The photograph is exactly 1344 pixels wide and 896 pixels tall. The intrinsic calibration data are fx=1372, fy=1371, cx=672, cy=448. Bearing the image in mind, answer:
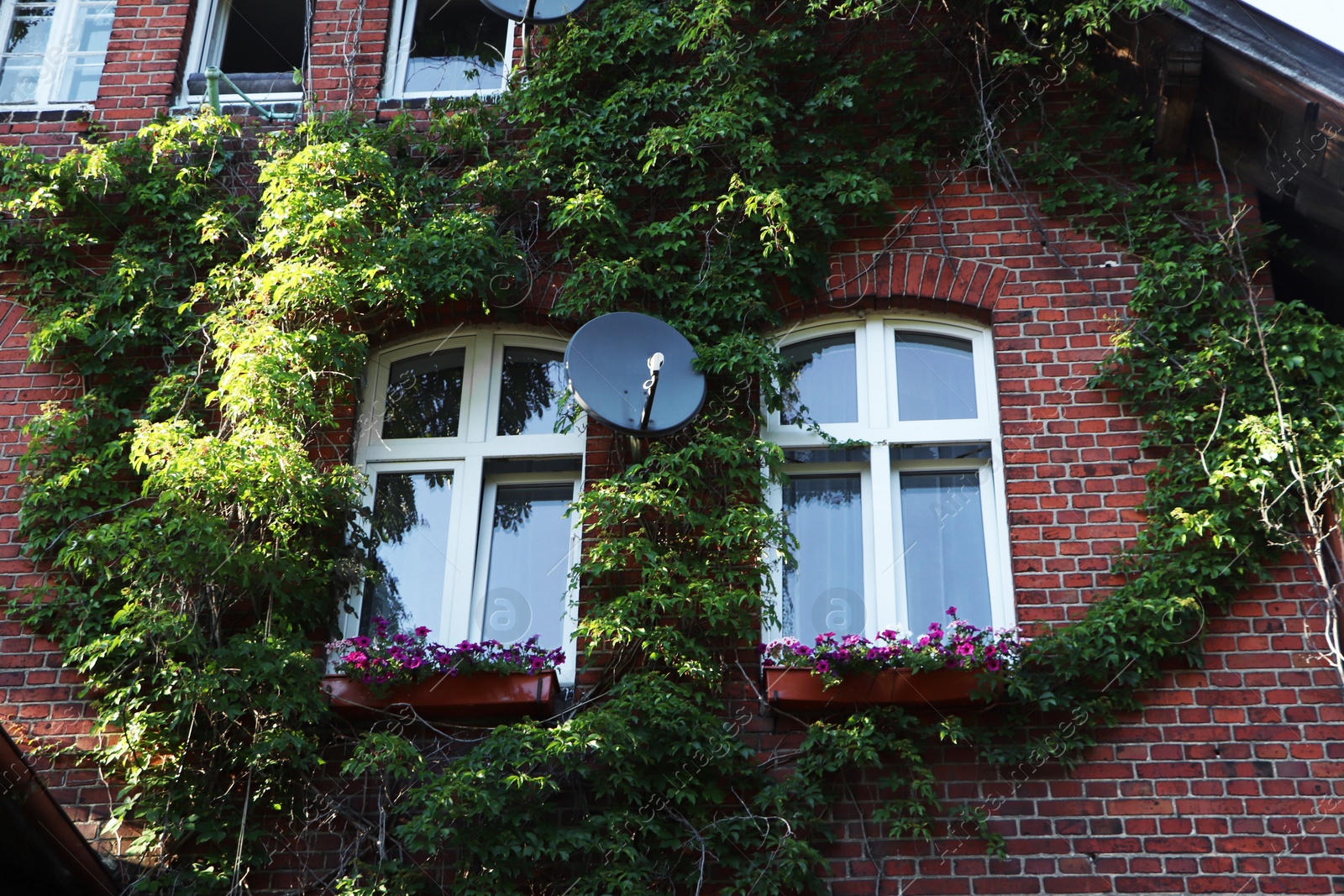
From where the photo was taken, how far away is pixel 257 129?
299 inches

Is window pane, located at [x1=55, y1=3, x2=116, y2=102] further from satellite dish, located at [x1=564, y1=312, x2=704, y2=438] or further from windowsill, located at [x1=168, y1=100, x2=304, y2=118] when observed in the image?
satellite dish, located at [x1=564, y1=312, x2=704, y2=438]

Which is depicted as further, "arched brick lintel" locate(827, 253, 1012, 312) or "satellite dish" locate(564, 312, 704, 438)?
"arched brick lintel" locate(827, 253, 1012, 312)

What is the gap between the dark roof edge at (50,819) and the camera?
5.23 m

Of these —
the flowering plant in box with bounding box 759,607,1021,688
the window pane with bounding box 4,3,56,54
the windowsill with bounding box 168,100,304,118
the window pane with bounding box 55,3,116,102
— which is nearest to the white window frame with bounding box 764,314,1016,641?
the flowering plant in box with bounding box 759,607,1021,688

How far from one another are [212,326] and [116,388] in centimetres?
58

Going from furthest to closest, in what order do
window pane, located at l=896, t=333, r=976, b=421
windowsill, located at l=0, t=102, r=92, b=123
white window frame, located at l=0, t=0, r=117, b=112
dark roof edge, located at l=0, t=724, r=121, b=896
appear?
white window frame, located at l=0, t=0, r=117, b=112 → windowsill, located at l=0, t=102, r=92, b=123 → window pane, located at l=896, t=333, r=976, b=421 → dark roof edge, located at l=0, t=724, r=121, b=896

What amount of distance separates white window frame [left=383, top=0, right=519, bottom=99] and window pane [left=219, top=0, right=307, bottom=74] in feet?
1.95

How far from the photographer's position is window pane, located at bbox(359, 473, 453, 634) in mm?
6496

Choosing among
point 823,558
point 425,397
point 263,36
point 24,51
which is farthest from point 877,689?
point 24,51

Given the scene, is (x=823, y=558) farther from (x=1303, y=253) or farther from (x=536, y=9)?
(x=536, y=9)

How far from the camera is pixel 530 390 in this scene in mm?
7027

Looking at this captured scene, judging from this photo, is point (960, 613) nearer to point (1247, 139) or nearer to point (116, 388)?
point (1247, 139)

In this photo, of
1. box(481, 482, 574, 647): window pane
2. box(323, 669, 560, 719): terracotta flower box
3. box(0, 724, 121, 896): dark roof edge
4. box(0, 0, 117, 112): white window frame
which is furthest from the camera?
box(0, 0, 117, 112): white window frame

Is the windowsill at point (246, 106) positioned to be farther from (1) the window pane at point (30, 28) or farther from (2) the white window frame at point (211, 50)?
(1) the window pane at point (30, 28)
